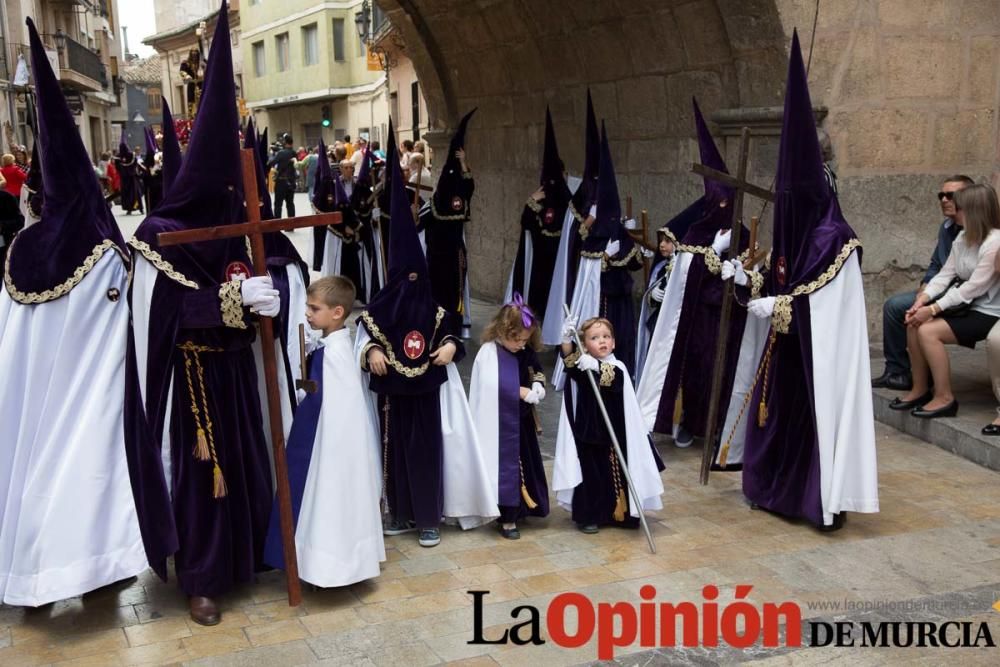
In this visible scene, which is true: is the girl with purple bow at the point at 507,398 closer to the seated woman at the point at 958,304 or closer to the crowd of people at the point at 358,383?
the crowd of people at the point at 358,383

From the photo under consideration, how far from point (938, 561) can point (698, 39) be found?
4.94 m

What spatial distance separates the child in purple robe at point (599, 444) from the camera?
16.0ft

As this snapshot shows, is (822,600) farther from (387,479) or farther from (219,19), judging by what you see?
(219,19)

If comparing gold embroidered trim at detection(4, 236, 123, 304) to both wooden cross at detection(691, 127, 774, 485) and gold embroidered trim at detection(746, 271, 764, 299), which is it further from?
gold embroidered trim at detection(746, 271, 764, 299)

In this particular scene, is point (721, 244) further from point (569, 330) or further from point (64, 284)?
point (64, 284)

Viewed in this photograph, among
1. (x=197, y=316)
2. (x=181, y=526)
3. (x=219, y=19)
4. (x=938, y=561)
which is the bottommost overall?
(x=938, y=561)

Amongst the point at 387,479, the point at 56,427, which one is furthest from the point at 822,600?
the point at 56,427

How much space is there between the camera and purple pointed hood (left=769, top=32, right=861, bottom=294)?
480 centimetres

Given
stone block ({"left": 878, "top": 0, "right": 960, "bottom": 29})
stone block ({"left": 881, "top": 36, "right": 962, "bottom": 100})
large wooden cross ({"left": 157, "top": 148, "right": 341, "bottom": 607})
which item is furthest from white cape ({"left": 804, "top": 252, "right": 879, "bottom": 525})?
stone block ({"left": 878, "top": 0, "right": 960, "bottom": 29})

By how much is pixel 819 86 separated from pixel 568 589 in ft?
15.2

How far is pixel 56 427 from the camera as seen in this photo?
3.89m

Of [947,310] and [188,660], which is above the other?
[947,310]

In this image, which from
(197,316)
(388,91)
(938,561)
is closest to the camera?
(197,316)

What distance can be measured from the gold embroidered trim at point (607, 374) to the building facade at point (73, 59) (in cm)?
1319
